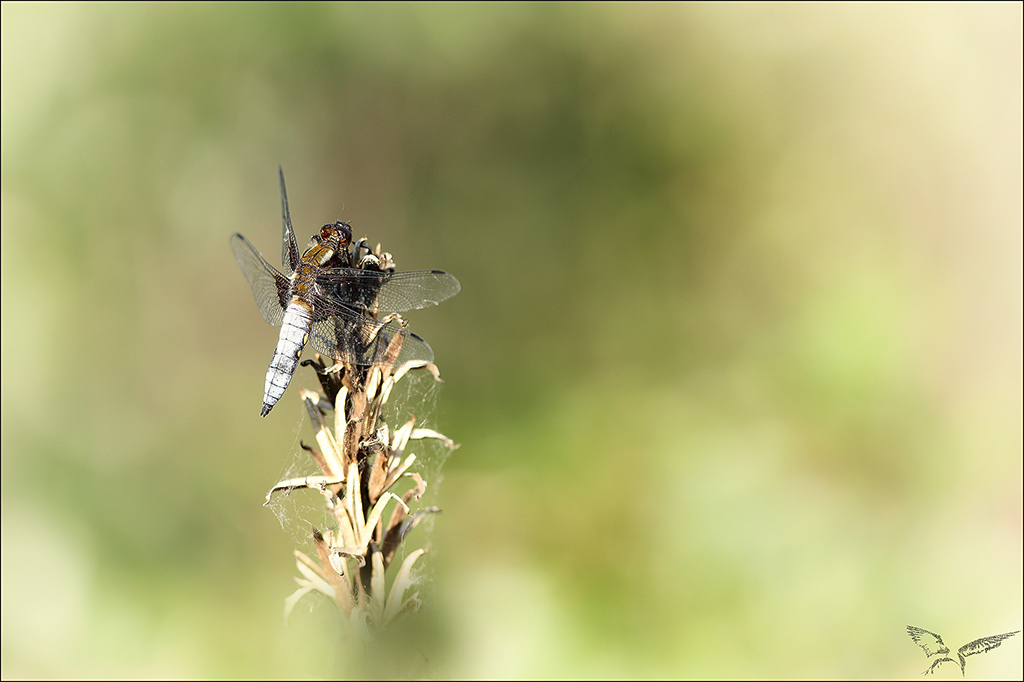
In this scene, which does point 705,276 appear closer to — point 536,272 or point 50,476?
point 536,272

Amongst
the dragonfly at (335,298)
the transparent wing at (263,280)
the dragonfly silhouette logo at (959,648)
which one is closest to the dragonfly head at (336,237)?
the dragonfly at (335,298)

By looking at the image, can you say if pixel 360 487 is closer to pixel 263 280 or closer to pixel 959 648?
pixel 263 280

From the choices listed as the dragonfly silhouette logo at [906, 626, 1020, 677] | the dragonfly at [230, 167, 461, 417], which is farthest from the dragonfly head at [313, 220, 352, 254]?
the dragonfly silhouette logo at [906, 626, 1020, 677]

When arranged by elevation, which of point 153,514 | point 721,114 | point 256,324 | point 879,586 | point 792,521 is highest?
point 721,114

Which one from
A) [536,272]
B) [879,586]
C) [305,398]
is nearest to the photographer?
[305,398]

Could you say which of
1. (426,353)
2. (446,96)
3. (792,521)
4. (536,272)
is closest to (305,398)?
(426,353)

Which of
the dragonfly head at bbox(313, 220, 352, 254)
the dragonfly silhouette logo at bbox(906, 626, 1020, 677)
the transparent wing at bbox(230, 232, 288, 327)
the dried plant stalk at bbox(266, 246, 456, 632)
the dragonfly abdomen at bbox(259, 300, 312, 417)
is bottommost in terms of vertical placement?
the dragonfly silhouette logo at bbox(906, 626, 1020, 677)

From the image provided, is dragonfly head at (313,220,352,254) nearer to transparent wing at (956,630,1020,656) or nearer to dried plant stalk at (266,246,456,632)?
dried plant stalk at (266,246,456,632)

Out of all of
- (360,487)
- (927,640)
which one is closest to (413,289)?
(360,487)
